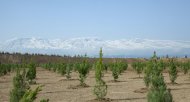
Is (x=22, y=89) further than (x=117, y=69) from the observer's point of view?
No

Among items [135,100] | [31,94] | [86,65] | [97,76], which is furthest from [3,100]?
[31,94]

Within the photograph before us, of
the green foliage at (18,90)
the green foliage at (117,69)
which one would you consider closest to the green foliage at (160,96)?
the green foliage at (18,90)

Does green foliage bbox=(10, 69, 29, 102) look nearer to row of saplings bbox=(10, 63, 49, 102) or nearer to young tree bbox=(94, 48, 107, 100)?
row of saplings bbox=(10, 63, 49, 102)

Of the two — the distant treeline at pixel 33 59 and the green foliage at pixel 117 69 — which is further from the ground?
the distant treeline at pixel 33 59

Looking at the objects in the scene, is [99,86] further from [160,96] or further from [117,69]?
[117,69]

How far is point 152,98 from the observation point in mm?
12250

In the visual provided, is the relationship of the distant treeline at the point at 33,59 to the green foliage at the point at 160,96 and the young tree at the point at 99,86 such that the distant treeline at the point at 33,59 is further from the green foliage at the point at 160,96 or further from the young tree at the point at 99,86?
the green foliage at the point at 160,96

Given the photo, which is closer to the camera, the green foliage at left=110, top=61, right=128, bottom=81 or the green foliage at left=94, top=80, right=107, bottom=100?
the green foliage at left=94, top=80, right=107, bottom=100

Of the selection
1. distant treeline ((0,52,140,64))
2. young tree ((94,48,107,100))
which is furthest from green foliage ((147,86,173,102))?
distant treeline ((0,52,140,64))

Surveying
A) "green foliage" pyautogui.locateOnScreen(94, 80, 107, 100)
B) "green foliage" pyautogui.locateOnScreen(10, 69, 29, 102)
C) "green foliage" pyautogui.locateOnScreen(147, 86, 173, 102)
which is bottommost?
"green foliage" pyautogui.locateOnScreen(94, 80, 107, 100)

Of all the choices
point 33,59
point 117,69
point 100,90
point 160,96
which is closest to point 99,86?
point 100,90

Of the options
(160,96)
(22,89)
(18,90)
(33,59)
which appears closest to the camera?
(160,96)

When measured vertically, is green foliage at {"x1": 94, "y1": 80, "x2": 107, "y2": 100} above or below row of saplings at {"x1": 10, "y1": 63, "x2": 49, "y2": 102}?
below

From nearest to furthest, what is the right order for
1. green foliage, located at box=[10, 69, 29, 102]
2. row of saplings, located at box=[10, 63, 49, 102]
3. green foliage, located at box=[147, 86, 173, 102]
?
1. row of saplings, located at box=[10, 63, 49, 102]
2. green foliage, located at box=[10, 69, 29, 102]
3. green foliage, located at box=[147, 86, 173, 102]
